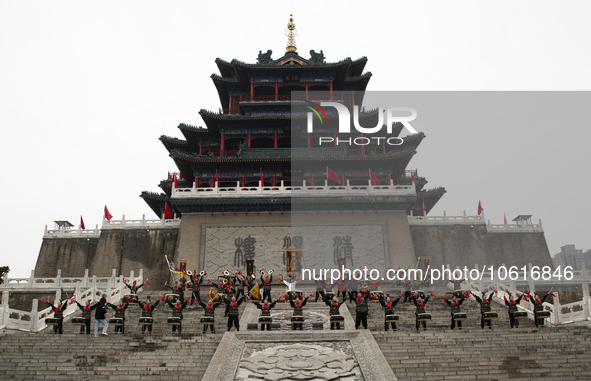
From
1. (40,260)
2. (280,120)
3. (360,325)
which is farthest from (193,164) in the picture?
(360,325)

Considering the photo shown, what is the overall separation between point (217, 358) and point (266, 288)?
6211 millimetres

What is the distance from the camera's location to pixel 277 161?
29375 millimetres

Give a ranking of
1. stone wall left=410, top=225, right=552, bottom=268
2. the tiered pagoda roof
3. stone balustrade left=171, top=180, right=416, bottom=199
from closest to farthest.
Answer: stone balustrade left=171, top=180, right=416, bottom=199, stone wall left=410, top=225, right=552, bottom=268, the tiered pagoda roof

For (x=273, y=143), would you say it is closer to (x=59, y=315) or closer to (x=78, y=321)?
(x=59, y=315)

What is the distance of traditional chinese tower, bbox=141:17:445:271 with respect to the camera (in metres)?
26.3

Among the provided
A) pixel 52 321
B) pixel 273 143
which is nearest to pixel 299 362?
pixel 52 321

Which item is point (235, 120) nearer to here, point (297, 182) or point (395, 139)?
point (297, 182)

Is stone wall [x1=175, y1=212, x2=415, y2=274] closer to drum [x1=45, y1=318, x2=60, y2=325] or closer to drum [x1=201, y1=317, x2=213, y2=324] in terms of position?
drum [x1=45, y1=318, x2=60, y2=325]

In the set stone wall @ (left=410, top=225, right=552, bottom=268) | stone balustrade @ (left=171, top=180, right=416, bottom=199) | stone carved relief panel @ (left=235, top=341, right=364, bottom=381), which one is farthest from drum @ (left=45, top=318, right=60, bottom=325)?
stone wall @ (left=410, top=225, right=552, bottom=268)

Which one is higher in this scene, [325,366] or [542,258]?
[542,258]

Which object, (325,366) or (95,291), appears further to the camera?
(95,291)

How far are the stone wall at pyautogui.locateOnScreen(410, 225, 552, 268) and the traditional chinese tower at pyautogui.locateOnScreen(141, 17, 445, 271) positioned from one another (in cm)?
231

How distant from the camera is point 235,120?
3120cm

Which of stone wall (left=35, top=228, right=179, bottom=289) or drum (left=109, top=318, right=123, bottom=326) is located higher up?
stone wall (left=35, top=228, right=179, bottom=289)
